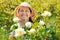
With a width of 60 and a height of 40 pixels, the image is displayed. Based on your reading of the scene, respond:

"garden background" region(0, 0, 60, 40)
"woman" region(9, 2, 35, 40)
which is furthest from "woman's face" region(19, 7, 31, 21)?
"garden background" region(0, 0, 60, 40)

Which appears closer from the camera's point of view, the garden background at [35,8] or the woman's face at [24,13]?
the woman's face at [24,13]

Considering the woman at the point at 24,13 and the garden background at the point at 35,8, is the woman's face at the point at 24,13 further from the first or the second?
the garden background at the point at 35,8

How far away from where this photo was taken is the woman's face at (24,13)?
64.9 inches

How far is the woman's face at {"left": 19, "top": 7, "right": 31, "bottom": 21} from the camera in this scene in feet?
5.41

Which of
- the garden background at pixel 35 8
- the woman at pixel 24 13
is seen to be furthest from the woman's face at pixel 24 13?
the garden background at pixel 35 8

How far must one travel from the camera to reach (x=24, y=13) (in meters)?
1.65

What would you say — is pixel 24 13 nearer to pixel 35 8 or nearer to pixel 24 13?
pixel 24 13

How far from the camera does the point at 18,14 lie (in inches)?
65.0

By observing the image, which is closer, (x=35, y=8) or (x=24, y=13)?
(x=24, y=13)

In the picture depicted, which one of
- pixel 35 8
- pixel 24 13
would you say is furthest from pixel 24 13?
pixel 35 8

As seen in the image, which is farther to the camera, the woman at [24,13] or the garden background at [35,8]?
the garden background at [35,8]

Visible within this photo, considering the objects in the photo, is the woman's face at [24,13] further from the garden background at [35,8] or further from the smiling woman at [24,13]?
the garden background at [35,8]

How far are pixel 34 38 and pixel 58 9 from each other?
1.98 feet

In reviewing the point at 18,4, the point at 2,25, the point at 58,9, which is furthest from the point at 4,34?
the point at 58,9
